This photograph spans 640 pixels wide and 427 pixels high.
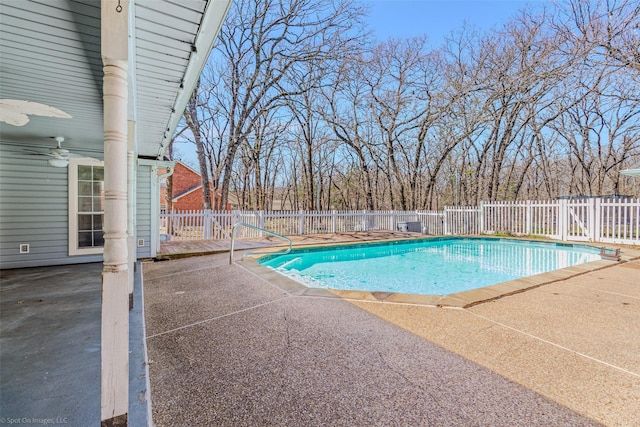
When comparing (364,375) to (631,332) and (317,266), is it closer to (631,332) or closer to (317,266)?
(631,332)

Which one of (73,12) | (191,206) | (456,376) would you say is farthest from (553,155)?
(191,206)

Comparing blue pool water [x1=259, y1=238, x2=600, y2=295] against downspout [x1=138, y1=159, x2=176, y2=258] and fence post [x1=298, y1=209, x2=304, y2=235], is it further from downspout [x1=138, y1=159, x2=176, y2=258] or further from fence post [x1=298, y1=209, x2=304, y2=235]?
fence post [x1=298, y1=209, x2=304, y2=235]

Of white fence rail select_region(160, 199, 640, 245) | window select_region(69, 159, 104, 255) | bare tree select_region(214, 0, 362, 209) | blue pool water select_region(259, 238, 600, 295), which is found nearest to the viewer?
window select_region(69, 159, 104, 255)

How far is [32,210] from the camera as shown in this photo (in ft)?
18.1

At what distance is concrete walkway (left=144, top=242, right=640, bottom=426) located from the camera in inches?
65.5

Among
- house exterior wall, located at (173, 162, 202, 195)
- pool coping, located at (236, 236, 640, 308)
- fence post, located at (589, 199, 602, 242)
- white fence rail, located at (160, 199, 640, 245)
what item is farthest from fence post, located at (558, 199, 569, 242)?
house exterior wall, located at (173, 162, 202, 195)

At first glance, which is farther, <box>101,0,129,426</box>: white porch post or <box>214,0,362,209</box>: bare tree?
<box>214,0,362,209</box>: bare tree

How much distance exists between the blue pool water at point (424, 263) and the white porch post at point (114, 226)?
3.45 metres

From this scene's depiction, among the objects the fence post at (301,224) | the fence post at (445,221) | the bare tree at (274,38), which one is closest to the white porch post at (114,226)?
the fence post at (301,224)

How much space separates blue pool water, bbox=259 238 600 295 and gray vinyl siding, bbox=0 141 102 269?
3905 mm

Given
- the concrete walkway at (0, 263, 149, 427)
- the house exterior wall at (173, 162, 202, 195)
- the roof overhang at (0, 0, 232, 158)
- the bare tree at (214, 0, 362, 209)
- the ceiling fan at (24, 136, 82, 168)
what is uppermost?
the bare tree at (214, 0, 362, 209)

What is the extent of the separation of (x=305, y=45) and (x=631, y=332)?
13170 mm

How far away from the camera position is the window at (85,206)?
229 inches

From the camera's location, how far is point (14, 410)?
169 cm
